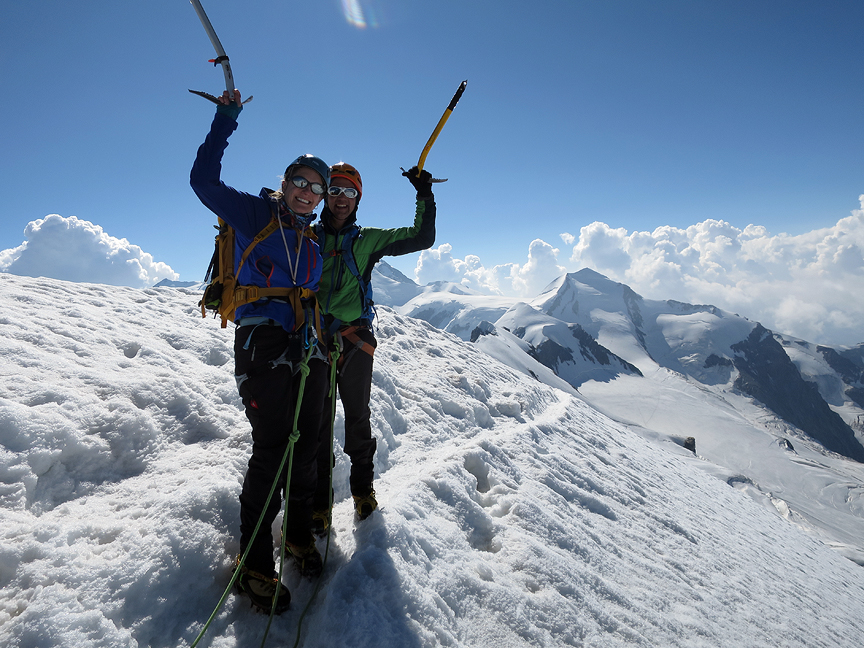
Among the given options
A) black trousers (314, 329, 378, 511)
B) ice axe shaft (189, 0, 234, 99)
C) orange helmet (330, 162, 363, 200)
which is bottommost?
black trousers (314, 329, 378, 511)

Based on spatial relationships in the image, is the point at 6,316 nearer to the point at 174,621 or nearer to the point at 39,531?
the point at 39,531

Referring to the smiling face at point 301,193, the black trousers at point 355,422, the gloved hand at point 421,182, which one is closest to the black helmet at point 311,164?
the smiling face at point 301,193

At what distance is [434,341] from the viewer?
15.2 m

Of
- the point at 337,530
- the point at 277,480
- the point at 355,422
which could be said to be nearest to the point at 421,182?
the point at 355,422

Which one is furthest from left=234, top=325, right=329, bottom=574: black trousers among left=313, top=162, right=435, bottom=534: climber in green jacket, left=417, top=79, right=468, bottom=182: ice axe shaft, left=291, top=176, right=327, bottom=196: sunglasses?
left=417, top=79, right=468, bottom=182: ice axe shaft

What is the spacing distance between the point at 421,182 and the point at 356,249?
122 centimetres

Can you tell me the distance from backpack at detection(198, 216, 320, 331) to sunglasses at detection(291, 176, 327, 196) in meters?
0.41

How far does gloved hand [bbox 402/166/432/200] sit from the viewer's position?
4.79 m

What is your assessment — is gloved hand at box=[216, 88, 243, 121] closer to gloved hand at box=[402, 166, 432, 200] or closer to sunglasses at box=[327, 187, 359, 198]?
sunglasses at box=[327, 187, 359, 198]

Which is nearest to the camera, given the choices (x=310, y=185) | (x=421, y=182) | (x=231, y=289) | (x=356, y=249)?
(x=231, y=289)

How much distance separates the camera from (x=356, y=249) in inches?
174

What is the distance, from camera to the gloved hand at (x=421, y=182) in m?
4.79

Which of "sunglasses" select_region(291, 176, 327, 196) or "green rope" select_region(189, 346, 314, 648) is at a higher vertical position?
"sunglasses" select_region(291, 176, 327, 196)

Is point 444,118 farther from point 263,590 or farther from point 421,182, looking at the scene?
point 263,590
